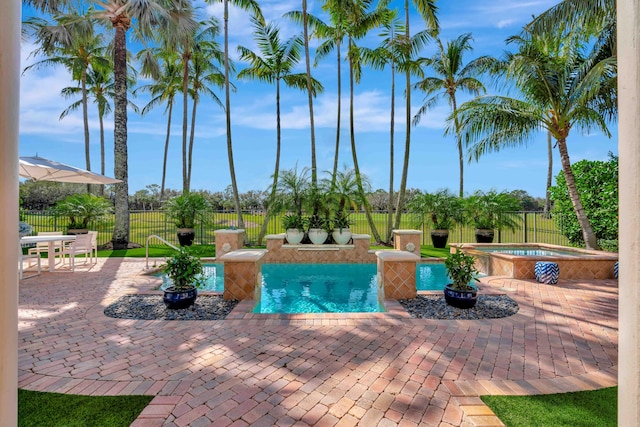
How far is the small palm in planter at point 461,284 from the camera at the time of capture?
5.02m

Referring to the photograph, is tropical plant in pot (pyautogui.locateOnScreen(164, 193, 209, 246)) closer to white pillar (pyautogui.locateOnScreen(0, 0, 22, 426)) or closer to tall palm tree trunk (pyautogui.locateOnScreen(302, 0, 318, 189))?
tall palm tree trunk (pyautogui.locateOnScreen(302, 0, 318, 189))

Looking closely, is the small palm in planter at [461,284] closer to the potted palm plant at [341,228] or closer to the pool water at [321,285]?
the pool water at [321,285]

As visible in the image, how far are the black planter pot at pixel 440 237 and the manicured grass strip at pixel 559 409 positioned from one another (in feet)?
34.5

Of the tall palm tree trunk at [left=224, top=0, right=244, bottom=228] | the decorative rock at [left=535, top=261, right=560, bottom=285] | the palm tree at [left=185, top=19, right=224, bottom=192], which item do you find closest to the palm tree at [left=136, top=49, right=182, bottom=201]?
the palm tree at [left=185, top=19, right=224, bottom=192]

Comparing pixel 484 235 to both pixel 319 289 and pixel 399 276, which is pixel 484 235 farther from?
pixel 399 276

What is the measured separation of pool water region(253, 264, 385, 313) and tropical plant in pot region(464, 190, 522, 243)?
211 inches

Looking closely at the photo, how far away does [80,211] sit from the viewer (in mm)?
12492

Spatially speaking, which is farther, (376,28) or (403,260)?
(376,28)

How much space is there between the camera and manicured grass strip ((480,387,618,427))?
2367 millimetres

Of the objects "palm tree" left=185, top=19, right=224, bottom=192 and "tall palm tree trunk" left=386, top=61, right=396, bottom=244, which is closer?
"tall palm tree trunk" left=386, top=61, right=396, bottom=244

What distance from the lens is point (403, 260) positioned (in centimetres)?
559

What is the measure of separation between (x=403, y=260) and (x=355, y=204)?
20.4ft

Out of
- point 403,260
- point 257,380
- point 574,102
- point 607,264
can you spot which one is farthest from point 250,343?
point 574,102

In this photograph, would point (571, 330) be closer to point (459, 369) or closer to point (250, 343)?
point (459, 369)
